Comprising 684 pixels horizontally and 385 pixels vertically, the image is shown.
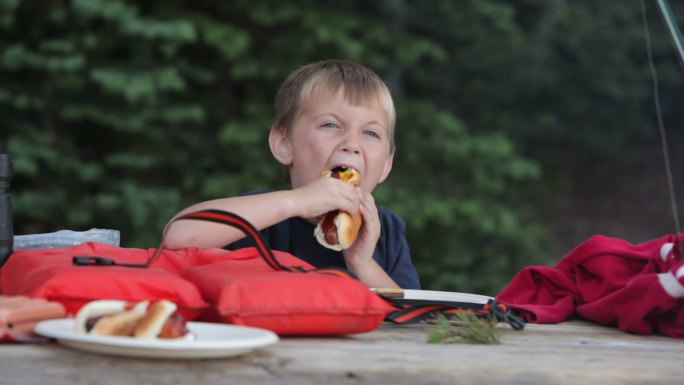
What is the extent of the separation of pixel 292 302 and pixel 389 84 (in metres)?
4.61

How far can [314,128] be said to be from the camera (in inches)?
91.7

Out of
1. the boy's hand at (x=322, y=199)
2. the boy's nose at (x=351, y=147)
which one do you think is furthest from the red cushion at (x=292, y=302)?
the boy's nose at (x=351, y=147)

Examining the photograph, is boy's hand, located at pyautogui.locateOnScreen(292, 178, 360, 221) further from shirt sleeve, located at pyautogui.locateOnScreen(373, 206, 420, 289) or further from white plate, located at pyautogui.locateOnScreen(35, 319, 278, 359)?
white plate, located at pyautogui.locateOnScreen(35, 319, 278, 359)

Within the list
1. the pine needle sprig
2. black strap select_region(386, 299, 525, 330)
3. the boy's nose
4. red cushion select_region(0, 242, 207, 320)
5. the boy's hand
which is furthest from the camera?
the boy's nose

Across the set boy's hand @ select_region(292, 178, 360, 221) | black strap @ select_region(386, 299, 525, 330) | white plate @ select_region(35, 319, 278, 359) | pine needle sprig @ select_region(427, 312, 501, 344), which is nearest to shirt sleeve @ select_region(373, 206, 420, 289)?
boy's hand @ select_region(292, 178, 360, 221)

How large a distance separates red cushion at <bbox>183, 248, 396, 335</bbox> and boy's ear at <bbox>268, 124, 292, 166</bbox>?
39.6 inches

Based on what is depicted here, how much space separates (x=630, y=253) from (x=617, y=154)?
7966mm

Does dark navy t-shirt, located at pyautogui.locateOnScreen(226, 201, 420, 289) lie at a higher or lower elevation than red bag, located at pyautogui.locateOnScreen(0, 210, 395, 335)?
higher

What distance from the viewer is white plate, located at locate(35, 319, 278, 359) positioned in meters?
1.14

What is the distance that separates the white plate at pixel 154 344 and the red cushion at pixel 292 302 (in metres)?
0.09

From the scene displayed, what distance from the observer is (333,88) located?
240 centimetres

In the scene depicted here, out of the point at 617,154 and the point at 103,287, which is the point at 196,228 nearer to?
the point at 103,287

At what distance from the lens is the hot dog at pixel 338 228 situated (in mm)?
1998

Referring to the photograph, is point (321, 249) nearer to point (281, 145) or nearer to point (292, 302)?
point (281, 145)
